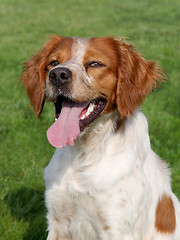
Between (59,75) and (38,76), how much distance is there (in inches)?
23.1

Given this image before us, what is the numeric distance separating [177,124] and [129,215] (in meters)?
3.25

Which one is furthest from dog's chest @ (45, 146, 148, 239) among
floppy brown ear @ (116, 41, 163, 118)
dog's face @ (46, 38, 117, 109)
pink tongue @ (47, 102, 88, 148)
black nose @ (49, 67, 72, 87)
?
black nose @ (49, 67, 72, 87)

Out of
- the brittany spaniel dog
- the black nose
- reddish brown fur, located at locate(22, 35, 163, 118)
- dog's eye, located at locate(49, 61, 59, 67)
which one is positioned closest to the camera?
the black nose

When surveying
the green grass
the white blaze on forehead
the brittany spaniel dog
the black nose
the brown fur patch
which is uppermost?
the white blaze on forehead

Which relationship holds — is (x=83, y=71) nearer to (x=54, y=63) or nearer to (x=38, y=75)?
(x=54, y=63)

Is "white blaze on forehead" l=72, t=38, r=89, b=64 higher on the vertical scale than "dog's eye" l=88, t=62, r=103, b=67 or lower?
higher

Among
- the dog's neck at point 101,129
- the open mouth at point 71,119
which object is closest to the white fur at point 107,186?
the dog's neck at point 101,129

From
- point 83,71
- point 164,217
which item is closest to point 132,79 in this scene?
Answer: point 83,71

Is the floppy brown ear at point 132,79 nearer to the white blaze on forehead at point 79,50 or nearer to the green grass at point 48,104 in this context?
the white blaze on forehead at point 79,50

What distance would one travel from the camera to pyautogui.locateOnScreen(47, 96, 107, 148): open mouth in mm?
3260

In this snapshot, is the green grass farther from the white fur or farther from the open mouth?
the open mouth

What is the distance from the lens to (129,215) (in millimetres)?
3256

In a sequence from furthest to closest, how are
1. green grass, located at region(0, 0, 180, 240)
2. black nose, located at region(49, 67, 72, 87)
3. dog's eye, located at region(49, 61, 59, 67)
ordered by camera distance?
green grass, located at region(0, 0, 180, 240), dog's eye, located at region(49, 61, 59, 67), black nose, located at region(49, 67, 72, 87)

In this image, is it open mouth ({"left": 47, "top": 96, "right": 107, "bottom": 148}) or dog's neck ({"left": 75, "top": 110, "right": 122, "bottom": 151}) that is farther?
dog's neck ({"left": 75, "top": 110, "right": 122, "bottom": 151})
